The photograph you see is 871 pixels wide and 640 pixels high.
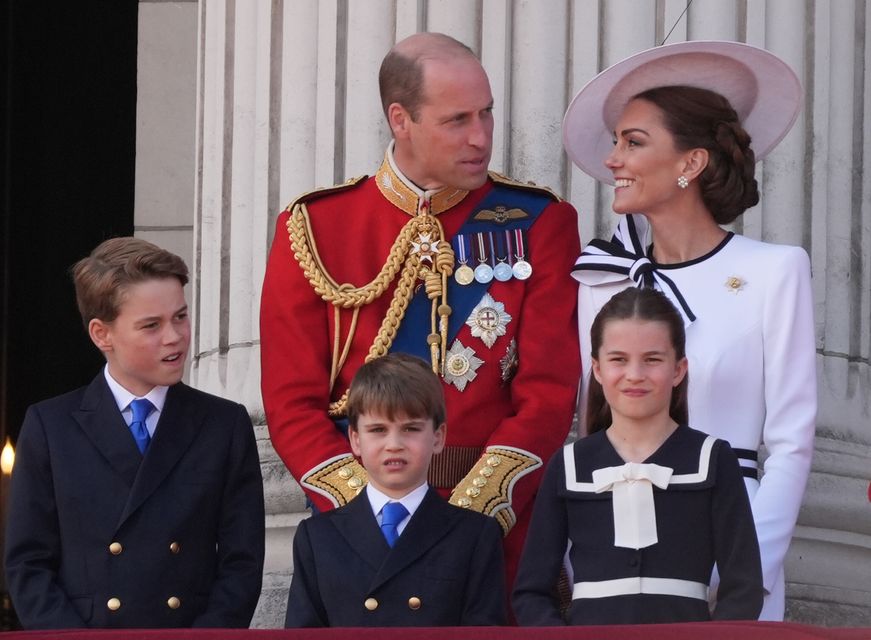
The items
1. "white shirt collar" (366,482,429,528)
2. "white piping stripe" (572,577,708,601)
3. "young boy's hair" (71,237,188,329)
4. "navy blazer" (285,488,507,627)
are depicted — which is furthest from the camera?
"young boy's hair" (71,237,188,329)

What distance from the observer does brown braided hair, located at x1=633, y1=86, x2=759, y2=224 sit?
457 centimetres

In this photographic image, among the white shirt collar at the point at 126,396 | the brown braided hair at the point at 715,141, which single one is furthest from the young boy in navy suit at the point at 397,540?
the brown braided hair at the point at 715,141

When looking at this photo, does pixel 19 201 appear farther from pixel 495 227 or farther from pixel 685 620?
pixel 685 620

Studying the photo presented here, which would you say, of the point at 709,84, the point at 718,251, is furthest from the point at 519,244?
the point at 709,84

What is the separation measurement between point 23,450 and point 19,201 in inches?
132

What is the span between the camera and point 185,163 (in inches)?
271

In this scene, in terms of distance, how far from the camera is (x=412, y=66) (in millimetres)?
4676

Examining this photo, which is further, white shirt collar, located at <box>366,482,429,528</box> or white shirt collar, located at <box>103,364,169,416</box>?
white shirt collar, located at <box>103,364,169,416</box>

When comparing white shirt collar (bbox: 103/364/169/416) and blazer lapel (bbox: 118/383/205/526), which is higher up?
white shirt collar (bbox: 103/364/169/416)

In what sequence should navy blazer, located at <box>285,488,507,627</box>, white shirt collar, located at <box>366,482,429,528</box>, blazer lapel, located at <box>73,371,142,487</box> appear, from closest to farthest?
navy blazer, located at <box>285,488,507,627</box>
white shirt collar, located at <box>366,482,429,528</box>
blazer lapel, located at <box>73,371,142,487</box>

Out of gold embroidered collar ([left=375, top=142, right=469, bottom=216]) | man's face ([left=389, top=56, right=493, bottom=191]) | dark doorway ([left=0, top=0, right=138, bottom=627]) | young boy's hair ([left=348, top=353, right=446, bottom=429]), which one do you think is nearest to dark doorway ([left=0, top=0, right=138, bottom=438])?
dark doorway ([left=0, top=0, right=138, bottom=627])

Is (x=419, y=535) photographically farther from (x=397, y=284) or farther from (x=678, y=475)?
(x=397, y=284)

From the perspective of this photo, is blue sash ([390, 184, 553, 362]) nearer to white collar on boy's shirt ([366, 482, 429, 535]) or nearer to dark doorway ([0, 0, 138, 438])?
white collar on boy's shirt ([366, 482, 429, 535])

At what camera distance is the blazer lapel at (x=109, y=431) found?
13.8 ft
